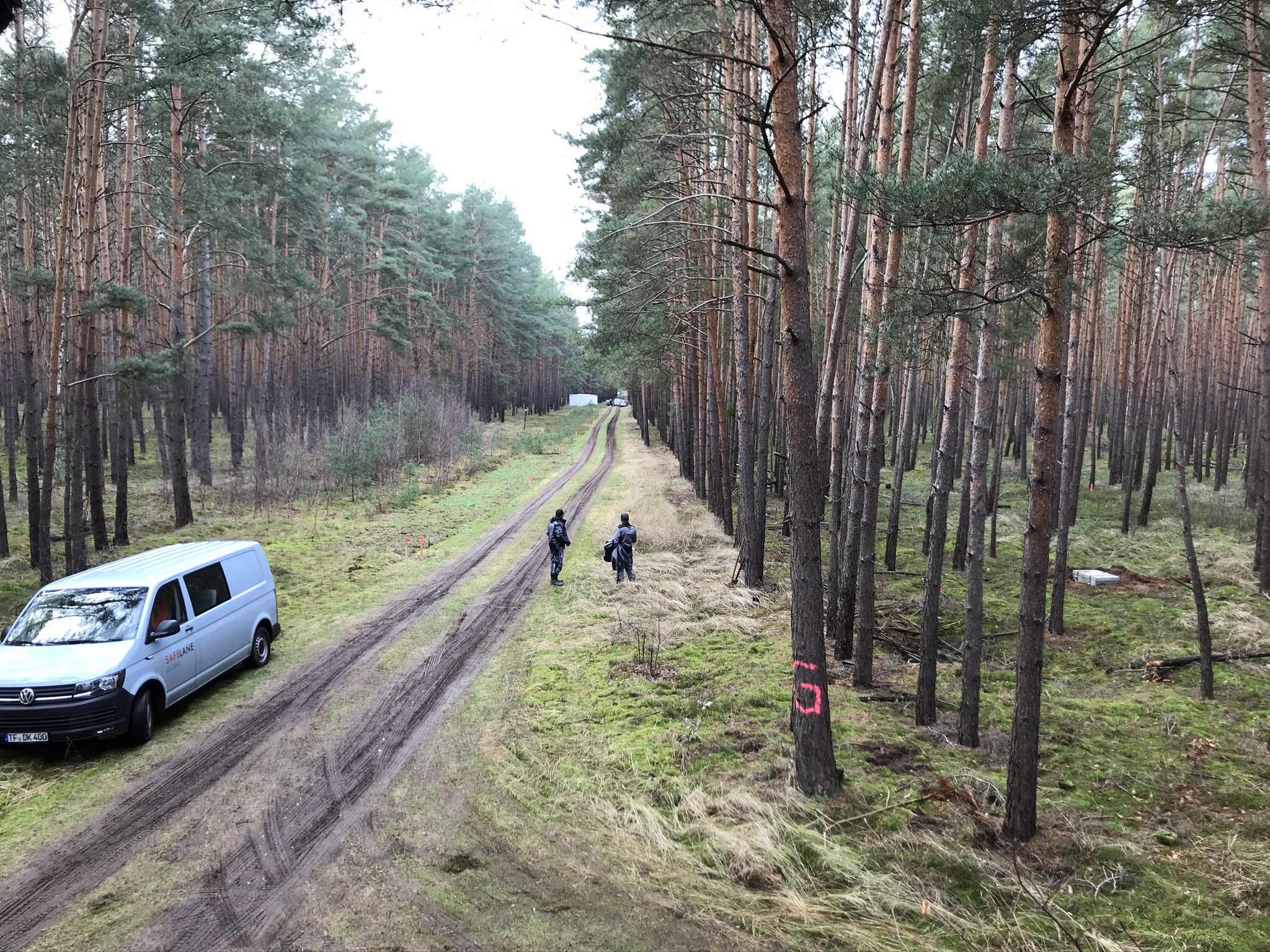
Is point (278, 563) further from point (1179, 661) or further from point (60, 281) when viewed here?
point (1179, 661)

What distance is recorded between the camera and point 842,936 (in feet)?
15.4

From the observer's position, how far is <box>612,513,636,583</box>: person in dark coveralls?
1419cm

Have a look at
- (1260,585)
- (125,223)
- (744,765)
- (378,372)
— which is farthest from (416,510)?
(378,372)

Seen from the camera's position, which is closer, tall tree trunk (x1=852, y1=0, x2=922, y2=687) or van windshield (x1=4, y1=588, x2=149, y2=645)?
van windshield (x1=4, y1=588, x2=149, y2=645)

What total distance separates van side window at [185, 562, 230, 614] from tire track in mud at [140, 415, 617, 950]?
2.55 metres

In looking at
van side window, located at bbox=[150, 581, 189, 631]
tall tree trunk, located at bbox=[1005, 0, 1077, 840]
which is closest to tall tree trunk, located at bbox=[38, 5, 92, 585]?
van side window, located at bbox=[150, 581, 189, 631]

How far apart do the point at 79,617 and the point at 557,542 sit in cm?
797

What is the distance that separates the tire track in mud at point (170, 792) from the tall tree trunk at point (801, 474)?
14.6 feet

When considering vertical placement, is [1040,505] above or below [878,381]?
below

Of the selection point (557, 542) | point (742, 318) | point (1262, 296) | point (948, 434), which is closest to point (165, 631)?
point (557, 542)

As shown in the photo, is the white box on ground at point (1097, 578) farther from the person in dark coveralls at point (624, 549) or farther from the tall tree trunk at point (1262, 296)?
the person in dark coveralls at point (624, 549)

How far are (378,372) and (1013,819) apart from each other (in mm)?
54765

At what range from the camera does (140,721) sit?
7480 millimetres

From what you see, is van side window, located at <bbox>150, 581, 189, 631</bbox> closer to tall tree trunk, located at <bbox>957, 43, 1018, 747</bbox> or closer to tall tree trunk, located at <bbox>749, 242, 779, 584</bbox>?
tall tree trunk, located at <bbox>957, 43, 1018, 747</bbox>
